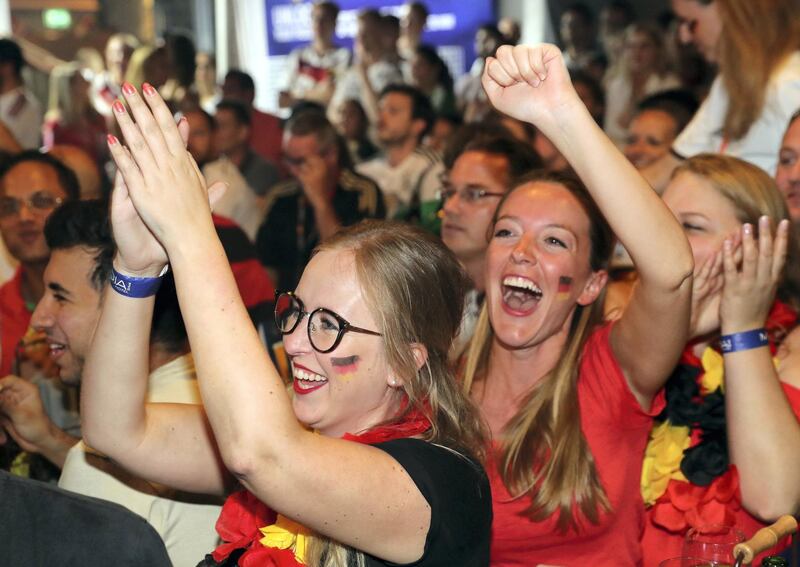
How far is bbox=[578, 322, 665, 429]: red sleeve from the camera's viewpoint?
7.06ft

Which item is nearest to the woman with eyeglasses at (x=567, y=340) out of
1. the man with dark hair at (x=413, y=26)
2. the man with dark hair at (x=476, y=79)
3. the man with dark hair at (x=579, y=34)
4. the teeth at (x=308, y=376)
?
the teeth at (x=308, y=376)

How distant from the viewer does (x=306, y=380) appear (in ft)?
5.71

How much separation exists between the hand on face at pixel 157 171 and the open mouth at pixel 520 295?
941 mm

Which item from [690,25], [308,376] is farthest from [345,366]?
[690,25]

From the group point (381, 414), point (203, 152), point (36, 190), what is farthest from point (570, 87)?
point (203, 152)

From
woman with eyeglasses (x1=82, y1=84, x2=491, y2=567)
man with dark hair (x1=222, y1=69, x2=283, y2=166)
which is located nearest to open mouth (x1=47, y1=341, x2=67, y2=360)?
woman with eyeglasses (x1=82, y1=84, x2=491, y2=567)

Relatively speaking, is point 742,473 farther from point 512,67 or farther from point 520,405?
point 512,67

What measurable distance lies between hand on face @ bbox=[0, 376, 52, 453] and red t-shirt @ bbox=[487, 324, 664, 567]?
1017mm

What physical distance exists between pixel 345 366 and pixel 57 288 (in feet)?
3.00

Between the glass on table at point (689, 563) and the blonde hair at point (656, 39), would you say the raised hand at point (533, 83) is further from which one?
the blonde hair at point (656, 39)

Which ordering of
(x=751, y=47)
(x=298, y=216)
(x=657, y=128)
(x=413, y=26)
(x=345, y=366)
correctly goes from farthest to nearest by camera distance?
(x=413, y=26) → (x=298, y=216) → (x=657, y=128) → (x=751, y=47) → (x=345, y=366)

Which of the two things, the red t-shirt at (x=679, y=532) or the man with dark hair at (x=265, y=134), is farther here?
the man with dark hair at (x=265, y=134)

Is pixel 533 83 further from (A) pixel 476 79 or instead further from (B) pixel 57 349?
(A) pixel 476 79

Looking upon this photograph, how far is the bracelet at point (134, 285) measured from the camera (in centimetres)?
165
